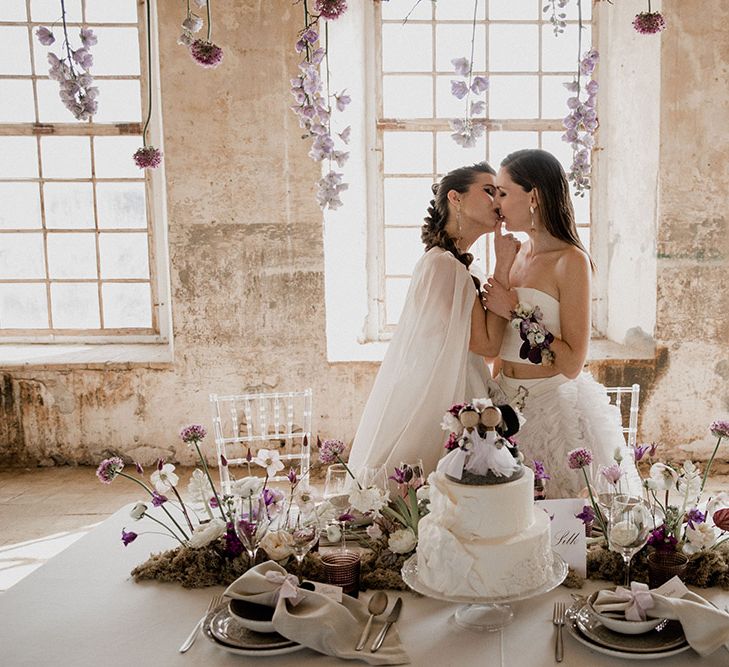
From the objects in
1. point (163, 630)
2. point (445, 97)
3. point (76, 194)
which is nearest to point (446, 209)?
point (163, 630)

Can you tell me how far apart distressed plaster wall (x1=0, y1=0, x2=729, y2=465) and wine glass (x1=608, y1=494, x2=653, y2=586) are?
10.2 feet

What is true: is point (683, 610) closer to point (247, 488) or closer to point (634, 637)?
point (634, 637)

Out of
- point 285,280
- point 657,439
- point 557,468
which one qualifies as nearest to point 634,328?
point 657,439

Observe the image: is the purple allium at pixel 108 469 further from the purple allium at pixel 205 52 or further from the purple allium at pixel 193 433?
the purple allium at pixel 205 52

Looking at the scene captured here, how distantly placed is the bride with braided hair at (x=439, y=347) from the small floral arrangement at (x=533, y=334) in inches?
7.2

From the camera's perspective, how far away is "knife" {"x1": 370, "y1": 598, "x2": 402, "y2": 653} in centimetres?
144

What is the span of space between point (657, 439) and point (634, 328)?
692mm

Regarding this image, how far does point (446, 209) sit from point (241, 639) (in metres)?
1.84

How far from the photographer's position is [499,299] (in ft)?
8.75

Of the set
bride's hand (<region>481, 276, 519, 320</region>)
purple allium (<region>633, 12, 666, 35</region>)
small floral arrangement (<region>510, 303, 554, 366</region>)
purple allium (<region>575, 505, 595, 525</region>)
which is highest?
purple allium (<region>633, 12, 666, 35</region>)

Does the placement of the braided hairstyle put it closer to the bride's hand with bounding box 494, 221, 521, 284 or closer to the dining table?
the bride's hand with bounding box 494, 221, 521, 284

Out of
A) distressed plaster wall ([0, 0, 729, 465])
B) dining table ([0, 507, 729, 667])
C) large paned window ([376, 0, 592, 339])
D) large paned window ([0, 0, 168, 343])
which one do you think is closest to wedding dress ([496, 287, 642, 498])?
dining table ([0, 507, 729, 667])

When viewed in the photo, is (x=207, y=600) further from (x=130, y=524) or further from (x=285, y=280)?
(x=285, y=280)

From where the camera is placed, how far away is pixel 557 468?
2541 mm
